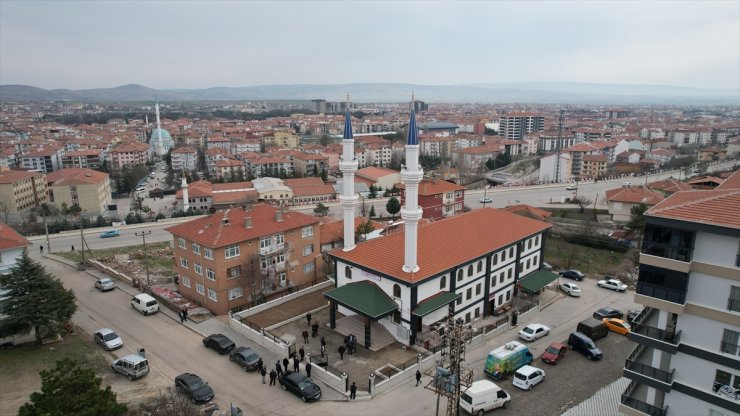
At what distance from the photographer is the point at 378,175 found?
3098 inches

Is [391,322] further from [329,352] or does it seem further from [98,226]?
[98,226]

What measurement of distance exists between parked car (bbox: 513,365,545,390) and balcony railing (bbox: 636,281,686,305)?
687cm

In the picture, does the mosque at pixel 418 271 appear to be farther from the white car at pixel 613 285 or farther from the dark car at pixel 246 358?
the dark car at pixel 246 358

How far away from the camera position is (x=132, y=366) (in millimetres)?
19531

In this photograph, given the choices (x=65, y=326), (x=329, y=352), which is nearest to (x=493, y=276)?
(x=329, y=352)

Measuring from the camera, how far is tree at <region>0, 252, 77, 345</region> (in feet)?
69.5

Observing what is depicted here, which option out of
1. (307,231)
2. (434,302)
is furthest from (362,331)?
(307,231)

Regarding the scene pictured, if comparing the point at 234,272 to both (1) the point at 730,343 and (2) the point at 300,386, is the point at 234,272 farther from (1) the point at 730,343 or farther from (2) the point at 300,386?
(1) the point at 730,343

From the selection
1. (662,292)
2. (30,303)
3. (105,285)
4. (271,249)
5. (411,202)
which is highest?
(411,202)

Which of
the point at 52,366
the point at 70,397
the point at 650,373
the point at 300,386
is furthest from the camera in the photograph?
the point at 52,366

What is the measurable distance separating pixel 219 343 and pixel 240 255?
19.9ft

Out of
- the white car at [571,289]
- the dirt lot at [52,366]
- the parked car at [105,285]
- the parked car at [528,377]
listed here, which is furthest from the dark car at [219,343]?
the white car at [571,289]

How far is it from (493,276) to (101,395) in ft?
63.7

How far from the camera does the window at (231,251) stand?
2617 centimetres
